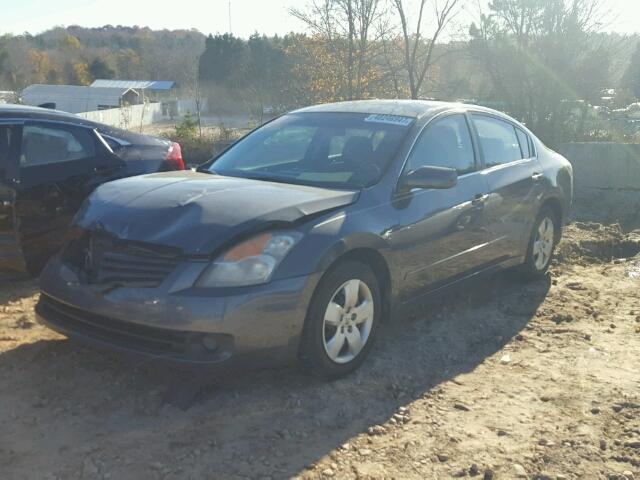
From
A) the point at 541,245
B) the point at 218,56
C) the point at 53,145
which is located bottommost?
the point at 541,245

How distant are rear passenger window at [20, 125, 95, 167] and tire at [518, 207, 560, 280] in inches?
150

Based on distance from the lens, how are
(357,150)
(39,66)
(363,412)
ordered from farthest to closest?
1. (39,66)
2. (357,150)
3. (363,412)

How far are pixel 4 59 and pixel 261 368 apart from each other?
67.2m

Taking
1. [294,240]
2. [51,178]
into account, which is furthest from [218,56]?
[294,240]

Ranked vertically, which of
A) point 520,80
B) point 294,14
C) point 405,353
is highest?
point 294,14

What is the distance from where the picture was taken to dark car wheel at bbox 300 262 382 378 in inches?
152

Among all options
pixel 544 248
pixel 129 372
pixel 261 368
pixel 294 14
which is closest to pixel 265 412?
pixel 261 368

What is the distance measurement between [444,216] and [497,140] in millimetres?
1337

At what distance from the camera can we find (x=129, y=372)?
4125 mm

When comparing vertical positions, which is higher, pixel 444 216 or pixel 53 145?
pixel 53 145

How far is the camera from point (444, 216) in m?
4.80

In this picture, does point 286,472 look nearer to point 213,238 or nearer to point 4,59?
point 213,238

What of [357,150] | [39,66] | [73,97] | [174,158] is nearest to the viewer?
[357,150]

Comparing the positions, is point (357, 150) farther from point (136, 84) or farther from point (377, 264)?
point (136, 84)
